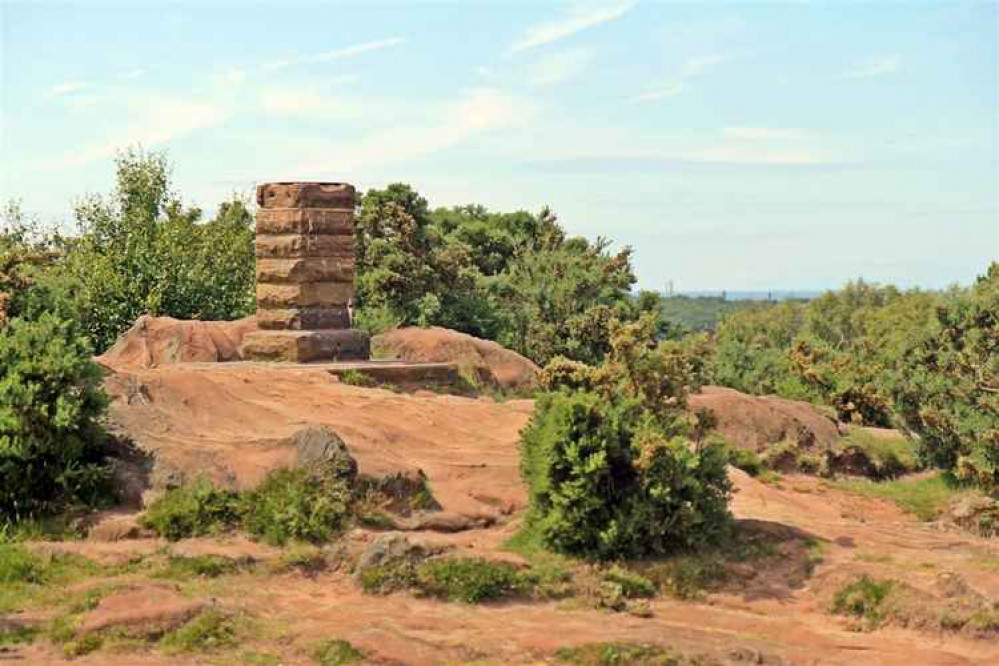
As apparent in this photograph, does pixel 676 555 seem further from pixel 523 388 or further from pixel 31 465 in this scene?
pixel 523 388

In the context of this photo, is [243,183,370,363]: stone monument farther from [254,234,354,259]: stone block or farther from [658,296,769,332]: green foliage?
[658,296,769,332]: green foliage

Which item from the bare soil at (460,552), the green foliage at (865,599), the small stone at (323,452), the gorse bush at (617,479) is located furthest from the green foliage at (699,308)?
the green foliage at (865,599)

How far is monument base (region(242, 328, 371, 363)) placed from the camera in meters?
19.4

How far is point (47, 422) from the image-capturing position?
12.1m

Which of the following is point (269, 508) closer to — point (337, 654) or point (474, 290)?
point (337, 654)

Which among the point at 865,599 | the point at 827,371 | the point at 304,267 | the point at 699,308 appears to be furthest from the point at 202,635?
the point at 699,308

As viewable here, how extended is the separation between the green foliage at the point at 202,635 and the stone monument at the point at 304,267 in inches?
396

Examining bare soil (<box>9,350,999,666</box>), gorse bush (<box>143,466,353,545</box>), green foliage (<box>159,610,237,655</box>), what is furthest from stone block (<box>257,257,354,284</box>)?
green foliage (<box>159,610,237,655</box>)

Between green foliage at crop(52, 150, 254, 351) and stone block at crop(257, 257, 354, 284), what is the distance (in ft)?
14.1

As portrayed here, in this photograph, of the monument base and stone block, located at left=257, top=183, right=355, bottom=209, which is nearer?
the monument base

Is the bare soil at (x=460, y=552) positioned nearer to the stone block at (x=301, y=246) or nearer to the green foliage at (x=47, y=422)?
the green foliage at (x=47, y=422)

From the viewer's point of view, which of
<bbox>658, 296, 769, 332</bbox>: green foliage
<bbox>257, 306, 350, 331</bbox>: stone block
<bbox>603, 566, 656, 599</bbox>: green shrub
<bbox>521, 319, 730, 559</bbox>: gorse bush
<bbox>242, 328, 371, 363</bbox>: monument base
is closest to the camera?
<bbox>603, 566, 656, 599</bbox>: green shrub

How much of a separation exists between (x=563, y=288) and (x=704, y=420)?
1703 cm

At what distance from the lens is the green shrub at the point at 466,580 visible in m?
10.8
